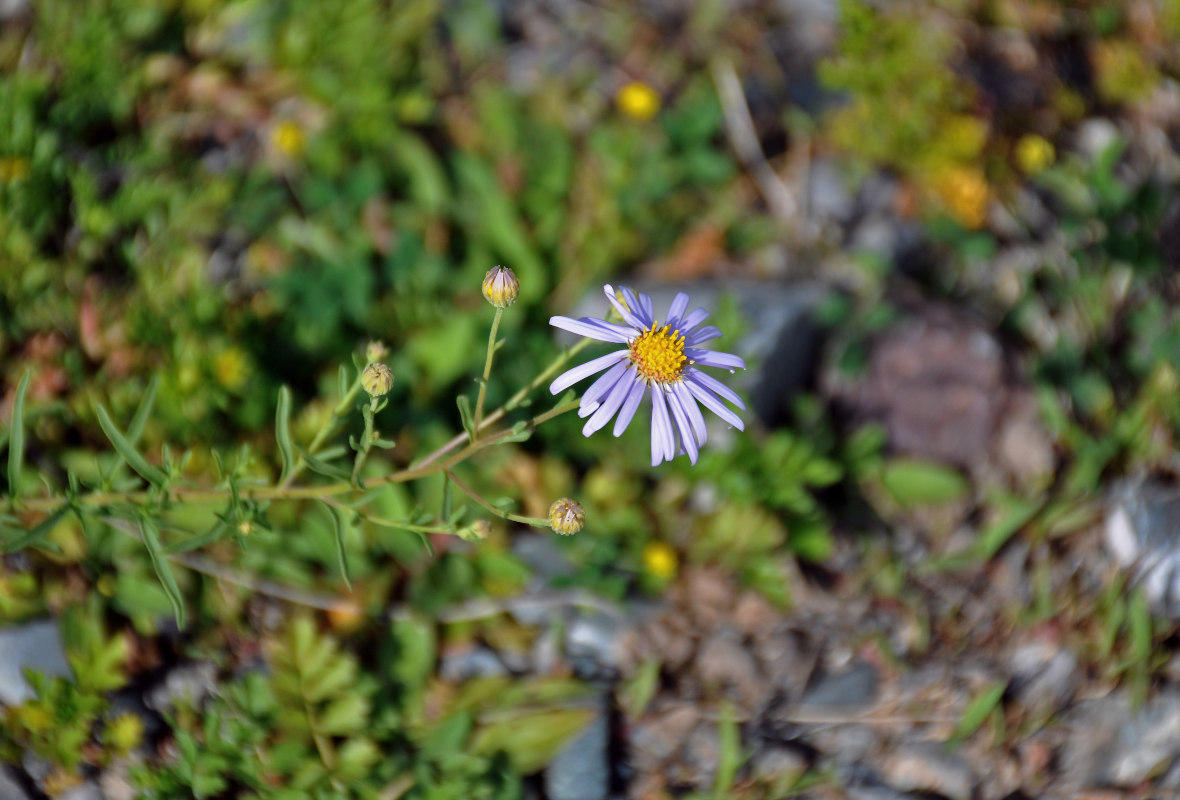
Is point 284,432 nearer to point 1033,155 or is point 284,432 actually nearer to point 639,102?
point 639,102

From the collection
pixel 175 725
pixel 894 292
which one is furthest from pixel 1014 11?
pixel 175 725

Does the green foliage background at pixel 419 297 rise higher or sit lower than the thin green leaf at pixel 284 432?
higher

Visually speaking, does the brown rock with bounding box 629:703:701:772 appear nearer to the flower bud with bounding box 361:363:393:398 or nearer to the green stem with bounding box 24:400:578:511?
the green stem with bounding box 24:400:578:511

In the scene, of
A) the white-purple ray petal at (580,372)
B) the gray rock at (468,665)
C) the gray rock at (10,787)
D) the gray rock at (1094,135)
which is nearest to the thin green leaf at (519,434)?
the white-purple ray petal at (580,372)

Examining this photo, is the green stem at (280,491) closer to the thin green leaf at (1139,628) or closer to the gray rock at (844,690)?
the gray rock at (844,690)

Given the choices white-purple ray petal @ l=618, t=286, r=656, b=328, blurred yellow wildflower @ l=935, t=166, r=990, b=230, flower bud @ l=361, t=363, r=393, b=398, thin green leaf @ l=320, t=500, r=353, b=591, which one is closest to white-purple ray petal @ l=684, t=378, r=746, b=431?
white-purple ray petal @ l=618, t=286, r=656, b=328

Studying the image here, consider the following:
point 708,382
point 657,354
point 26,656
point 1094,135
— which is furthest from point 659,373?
point 1094,135
